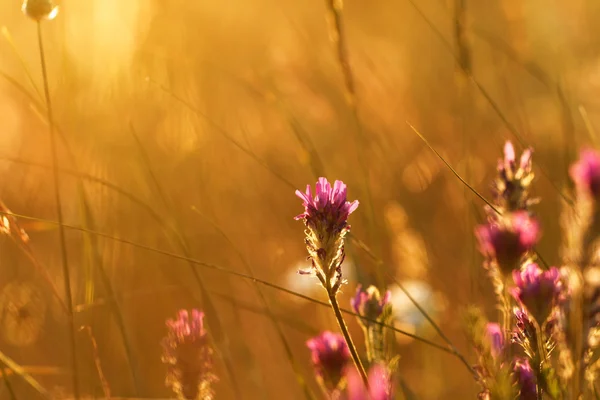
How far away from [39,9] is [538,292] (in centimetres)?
62

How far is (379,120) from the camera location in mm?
1889

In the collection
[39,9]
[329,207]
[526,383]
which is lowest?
[526,383]

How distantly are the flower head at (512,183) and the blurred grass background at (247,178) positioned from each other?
328 millimetres

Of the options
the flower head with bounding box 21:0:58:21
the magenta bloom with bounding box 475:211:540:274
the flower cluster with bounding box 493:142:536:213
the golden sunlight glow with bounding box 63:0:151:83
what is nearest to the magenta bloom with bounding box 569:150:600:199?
the magenta bloom with bounding box 475:211:540:274

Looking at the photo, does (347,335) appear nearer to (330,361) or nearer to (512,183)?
(330,361)

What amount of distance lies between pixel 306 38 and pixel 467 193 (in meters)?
0.79

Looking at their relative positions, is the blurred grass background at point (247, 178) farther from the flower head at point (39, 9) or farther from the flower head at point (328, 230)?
the flower head at point (328, 230)

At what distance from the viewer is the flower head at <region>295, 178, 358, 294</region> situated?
0.68 m

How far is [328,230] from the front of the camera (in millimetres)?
689

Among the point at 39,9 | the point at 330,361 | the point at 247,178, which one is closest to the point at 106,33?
the point at 247,178

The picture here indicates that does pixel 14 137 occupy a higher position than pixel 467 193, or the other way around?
pixel 14 137

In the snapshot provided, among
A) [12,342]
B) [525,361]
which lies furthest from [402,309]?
[525,361]

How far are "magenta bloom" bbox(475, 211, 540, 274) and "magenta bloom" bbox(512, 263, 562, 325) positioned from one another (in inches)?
1.0

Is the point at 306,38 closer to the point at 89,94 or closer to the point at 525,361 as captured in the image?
the point at 89,94
